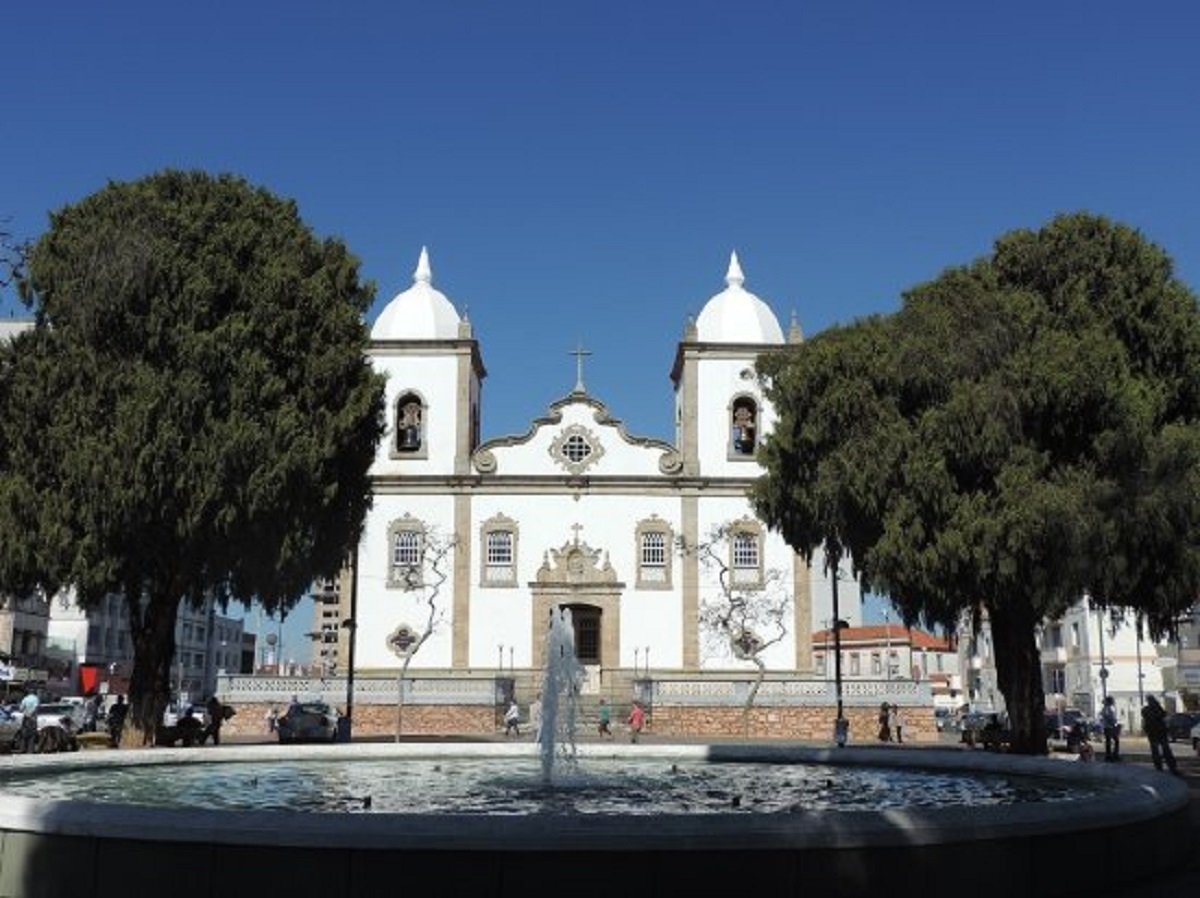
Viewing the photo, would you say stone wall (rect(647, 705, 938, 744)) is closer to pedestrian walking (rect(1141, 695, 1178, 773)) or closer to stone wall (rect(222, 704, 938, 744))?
stone wall (rect(222, 704, 938, 744))

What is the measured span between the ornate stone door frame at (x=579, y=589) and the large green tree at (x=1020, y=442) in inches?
826

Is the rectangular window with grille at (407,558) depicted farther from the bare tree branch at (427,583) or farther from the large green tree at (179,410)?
the large green tree at (179,410)

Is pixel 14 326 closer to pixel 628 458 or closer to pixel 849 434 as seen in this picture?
pixel 628 458

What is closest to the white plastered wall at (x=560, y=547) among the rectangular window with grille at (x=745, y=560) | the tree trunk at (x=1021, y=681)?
the rectangular window with grille at (x=745, y=560)

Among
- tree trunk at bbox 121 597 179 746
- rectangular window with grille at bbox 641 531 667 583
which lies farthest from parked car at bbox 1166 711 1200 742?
tree trunk at bbox 121 597 179 746

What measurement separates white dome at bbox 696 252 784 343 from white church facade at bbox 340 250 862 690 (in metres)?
0.11

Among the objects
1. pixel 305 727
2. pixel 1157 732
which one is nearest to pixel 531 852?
pixel 1157 732

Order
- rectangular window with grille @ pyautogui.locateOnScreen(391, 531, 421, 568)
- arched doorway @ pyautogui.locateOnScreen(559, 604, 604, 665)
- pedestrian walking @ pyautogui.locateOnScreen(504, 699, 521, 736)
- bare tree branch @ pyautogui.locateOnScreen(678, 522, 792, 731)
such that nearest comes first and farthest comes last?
pedestrian walking @ pyautogui.locateOnScreen(504, 699, 521, 736) < bare tree branch @ pyautogui.locateOnScreen(678, 522, 792, 731) < arched doorway @ pyautogui.locateOnScreen(559, 604, 604, 665) < rectangular window with grille @ pyautogui.locateOnScreen(391, 531, 421, 568)

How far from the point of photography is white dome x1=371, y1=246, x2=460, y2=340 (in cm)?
4472

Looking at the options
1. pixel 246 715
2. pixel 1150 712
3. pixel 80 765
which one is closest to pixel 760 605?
pixel 246 715

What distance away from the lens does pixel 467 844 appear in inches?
251

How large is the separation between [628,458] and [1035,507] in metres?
26.4

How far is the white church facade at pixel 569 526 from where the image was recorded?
41281 mm

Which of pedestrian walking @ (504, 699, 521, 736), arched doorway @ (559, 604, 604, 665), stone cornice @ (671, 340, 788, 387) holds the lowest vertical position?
pedestrian walking @ (504, 699, 521, 736)
